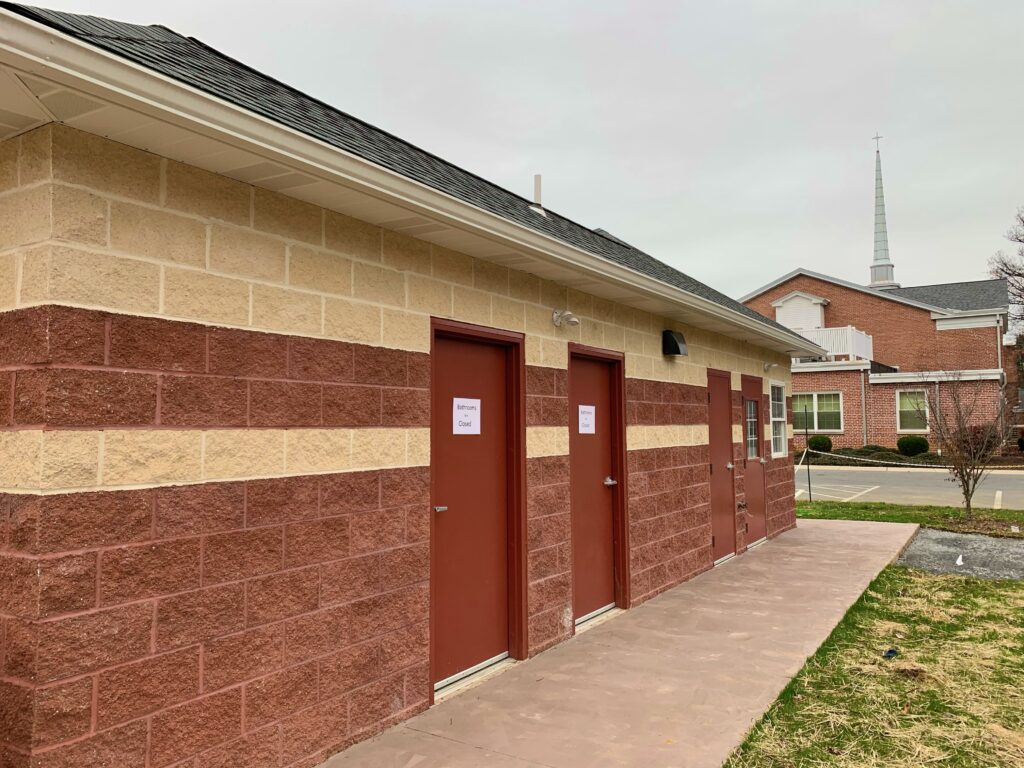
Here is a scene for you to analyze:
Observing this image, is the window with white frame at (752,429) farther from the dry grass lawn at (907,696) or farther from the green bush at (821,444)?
the green bush at (821,444)

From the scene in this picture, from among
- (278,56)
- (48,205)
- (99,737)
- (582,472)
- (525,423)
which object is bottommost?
(99,737)

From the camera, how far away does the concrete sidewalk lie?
369cm

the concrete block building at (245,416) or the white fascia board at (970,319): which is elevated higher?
the white fascia board at (970,319)

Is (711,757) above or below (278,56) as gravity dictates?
below

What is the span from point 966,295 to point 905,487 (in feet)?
66.1

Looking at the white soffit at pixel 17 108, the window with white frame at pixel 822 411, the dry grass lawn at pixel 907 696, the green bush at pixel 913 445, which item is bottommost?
the dry grass lawn at pixel 907 696

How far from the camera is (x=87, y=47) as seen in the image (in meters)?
2.25

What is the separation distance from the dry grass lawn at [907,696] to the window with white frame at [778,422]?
15.7ft

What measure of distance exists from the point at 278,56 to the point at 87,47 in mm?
20402

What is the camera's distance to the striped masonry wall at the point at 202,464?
2594 mm

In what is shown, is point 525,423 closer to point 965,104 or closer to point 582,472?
point 582,472

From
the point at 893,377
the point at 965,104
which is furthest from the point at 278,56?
the point at 893,377

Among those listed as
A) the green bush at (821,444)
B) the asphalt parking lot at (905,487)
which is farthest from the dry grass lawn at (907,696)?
the green bush at (821,444)

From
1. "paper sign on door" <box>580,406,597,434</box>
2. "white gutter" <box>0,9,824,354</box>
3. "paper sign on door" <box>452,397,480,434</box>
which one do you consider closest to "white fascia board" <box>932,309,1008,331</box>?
"paper sign on door" <box>580,406,597,434</box>
